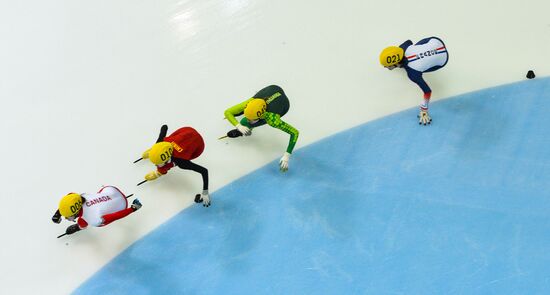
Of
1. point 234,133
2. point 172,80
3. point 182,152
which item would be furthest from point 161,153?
point 172,80

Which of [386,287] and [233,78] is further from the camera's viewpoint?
[233,78]

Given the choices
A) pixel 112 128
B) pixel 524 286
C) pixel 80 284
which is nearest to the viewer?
pixel 524 286

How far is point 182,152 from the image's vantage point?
217 inches

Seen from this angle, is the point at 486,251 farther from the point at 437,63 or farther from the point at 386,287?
the point at 437,63

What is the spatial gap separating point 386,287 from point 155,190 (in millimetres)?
2208

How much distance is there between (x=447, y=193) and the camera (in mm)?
5672

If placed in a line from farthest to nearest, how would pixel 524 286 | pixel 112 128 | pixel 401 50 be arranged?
pixel 112 128 → pixel 401 50 → pixel 524 286

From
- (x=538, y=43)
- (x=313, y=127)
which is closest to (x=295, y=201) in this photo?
(x=313, y=127)

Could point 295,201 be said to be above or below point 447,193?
above

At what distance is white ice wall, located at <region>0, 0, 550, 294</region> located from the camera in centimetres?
583

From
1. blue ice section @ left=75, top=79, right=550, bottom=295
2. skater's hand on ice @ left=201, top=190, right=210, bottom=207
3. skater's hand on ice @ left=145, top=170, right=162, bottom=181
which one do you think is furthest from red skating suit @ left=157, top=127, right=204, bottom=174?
blue ice section @ left=75, top=79, right=550, bottom=295

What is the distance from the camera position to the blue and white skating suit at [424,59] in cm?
592

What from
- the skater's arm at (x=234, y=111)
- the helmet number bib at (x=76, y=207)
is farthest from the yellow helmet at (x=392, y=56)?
the helmet number bib at (x=76, y=207)

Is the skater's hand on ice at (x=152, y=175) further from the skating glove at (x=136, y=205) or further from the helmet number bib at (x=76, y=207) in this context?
the helmet number bib at (x=76, y=207)
